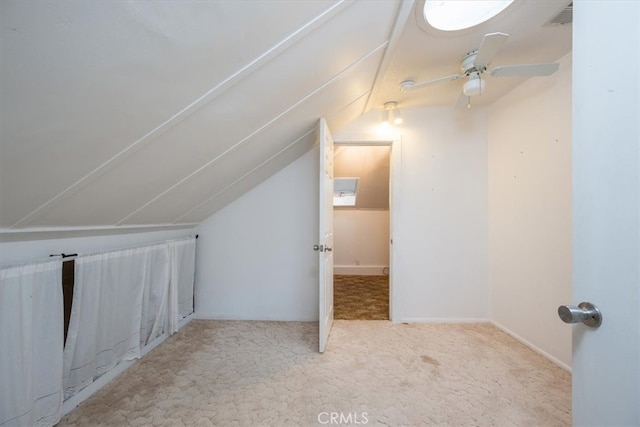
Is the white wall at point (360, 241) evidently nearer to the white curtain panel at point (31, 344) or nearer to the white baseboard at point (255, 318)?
the white baseboard at point (255, 318)

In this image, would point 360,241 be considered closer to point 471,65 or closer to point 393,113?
point 393,113

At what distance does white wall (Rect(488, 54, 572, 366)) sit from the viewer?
196 centimetres

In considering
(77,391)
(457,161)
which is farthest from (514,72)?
(77,391)

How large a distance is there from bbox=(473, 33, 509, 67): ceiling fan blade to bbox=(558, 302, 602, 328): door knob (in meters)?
1.40

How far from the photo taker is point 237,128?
5.18 ft

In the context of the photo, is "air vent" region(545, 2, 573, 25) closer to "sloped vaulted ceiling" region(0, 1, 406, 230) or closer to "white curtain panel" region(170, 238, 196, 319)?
"sloped vaulted ceiling" region(0, 1, 406, 230)

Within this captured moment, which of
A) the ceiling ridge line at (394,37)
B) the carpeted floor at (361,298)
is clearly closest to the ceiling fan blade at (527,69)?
the ceiling ridge line at (394,37)

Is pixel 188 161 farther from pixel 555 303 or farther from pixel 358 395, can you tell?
pixel 555 303

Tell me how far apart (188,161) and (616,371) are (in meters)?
1.90

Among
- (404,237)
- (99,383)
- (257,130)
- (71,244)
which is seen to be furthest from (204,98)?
(404,237)

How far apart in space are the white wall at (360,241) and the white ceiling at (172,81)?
3068mm

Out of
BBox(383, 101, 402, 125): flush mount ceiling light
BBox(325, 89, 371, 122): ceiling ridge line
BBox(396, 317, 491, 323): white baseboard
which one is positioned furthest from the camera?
BBox(396, 317, 491, 323): white baseboard

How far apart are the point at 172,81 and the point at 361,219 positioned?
4334mm

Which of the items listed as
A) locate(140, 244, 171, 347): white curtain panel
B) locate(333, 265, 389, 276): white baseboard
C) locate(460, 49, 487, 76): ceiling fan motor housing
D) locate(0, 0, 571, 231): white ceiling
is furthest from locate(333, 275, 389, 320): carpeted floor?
locate(460, 49, 487, 76): ceiling fan motor housing
